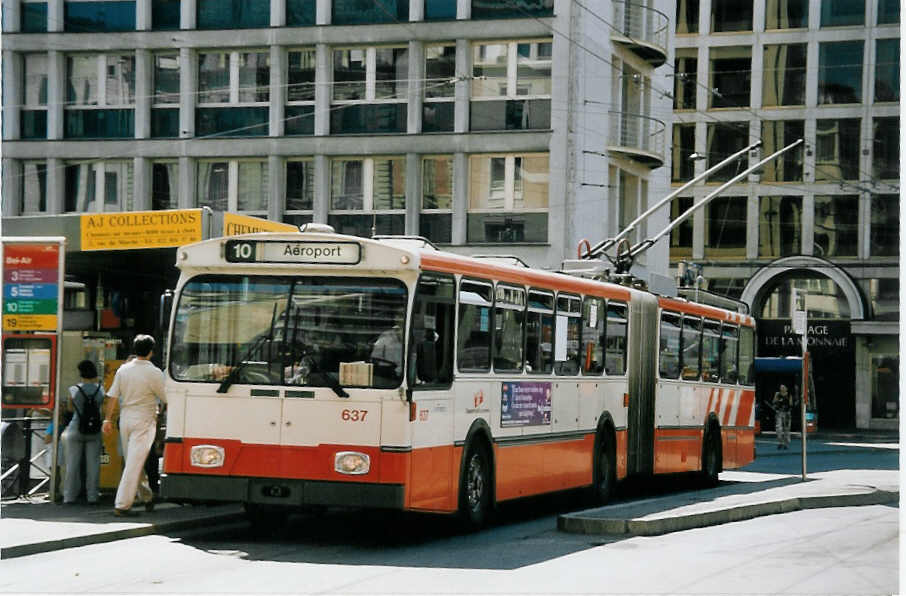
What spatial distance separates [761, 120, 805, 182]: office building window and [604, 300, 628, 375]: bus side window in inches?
1361

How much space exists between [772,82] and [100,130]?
2506 cm

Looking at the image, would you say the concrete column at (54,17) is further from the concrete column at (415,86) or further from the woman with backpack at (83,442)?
the woman with backpack at (83,442)

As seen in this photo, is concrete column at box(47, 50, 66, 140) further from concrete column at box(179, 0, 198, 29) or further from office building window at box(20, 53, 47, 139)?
concrete column at box(179, 0, 198, 29)

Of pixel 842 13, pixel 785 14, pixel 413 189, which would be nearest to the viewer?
pixel 413 189

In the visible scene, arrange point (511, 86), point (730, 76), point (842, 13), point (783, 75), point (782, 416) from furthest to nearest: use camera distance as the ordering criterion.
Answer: point (730, 76) → point (783, 75) → point (842, 13) → point (782, 416) → point (511, 86)

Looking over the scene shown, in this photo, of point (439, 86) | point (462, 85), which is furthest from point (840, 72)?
point (439, 86)

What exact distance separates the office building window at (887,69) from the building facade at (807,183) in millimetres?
65

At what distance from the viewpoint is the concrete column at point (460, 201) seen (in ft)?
123

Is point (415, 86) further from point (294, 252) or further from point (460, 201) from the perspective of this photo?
point (294, 252)

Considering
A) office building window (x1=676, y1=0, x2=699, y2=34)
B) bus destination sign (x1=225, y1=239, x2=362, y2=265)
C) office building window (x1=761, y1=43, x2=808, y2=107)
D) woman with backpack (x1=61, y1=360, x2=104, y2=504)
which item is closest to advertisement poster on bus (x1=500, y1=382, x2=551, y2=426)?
bus destination sign (x1=225, y1=239, x2=362, y2=265)

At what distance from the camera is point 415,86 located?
124 feet

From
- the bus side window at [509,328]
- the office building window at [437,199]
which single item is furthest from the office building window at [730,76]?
the bus side window at [509,328]

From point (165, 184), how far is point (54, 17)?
4856 mm

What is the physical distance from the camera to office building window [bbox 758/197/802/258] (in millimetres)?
54594
